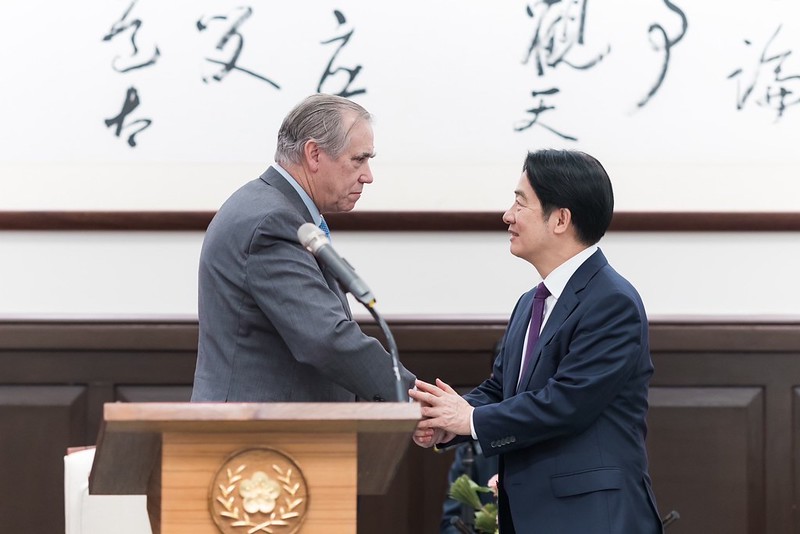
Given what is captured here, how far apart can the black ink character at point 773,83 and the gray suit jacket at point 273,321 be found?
185cm

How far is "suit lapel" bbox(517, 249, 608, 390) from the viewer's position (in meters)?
2.25

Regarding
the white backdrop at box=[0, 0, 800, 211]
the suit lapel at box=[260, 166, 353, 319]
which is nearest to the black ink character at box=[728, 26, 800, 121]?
the white backdrop at box=[0, 0, 800, 211]

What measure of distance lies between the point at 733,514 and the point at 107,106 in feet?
7.91

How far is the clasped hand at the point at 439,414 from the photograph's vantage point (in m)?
2.30

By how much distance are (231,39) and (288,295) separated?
162 cm

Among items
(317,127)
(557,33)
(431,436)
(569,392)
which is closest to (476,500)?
(431,436)

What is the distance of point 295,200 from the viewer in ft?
7.75

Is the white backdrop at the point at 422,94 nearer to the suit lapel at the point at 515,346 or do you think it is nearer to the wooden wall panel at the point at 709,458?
the wooden wall panel at the point at 709,458

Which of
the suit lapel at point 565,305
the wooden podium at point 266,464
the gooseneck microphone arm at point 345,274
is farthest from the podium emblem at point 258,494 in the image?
the suit lapel at point 565,305

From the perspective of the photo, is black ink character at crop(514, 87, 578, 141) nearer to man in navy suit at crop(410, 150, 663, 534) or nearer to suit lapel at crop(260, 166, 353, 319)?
man in navy suit at crop(410, 150, 663, 534)

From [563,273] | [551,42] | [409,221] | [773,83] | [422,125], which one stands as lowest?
[563,273]

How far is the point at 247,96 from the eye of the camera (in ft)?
11.5

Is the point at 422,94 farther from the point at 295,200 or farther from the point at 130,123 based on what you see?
the point at 295,200

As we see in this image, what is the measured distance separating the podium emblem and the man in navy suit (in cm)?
59
